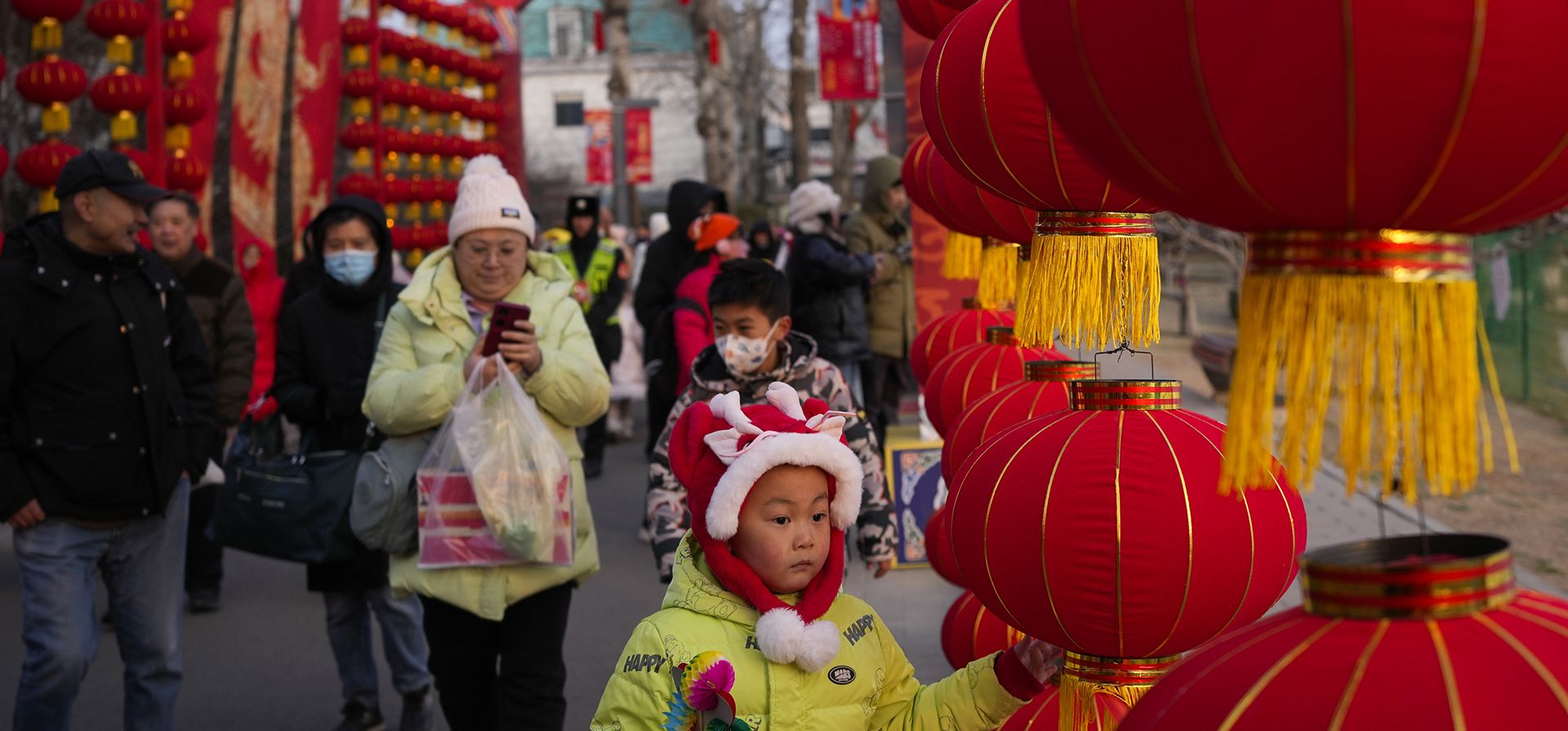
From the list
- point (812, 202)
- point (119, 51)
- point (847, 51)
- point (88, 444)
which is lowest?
point (88, 444)

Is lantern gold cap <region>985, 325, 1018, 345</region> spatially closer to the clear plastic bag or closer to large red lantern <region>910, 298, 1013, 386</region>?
large red lantern <region>910, 298, 1013, 386</region>

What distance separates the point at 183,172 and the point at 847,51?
865 centimetres

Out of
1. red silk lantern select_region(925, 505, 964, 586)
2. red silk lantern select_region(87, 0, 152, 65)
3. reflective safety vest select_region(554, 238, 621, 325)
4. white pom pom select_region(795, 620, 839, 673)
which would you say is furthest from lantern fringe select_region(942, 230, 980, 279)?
reflective safety vest select_region(554, 238, 621, 325)

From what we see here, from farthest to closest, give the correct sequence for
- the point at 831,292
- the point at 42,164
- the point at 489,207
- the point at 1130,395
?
the point at 831,292 < the point at 42,164 < the point at 489,207 < the point at 1130,395

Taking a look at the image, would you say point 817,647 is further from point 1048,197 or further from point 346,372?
point 346,372

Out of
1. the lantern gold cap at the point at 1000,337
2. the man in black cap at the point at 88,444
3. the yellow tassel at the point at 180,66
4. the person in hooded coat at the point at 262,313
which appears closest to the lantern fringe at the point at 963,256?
the lantern gold cap at the point at 1000,337

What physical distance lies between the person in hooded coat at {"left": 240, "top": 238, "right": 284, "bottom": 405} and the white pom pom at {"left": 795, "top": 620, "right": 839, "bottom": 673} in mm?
4932

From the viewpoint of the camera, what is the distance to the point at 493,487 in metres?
4.35

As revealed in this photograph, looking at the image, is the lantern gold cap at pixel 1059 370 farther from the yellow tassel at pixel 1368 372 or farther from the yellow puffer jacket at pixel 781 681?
the yellow tassel at pixel 1368 372

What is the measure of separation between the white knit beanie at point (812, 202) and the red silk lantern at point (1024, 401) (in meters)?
5.68

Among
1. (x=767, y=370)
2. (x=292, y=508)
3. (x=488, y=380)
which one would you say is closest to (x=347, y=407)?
(x=292, y=508)

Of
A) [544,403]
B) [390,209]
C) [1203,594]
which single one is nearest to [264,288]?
[544,403]

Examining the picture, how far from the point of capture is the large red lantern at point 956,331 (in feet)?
14.7

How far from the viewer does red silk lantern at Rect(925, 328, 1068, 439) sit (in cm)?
384
